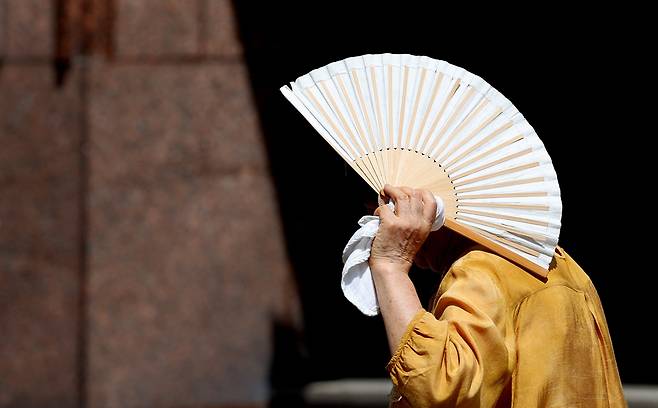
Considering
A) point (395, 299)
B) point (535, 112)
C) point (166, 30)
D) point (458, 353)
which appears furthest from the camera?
point (166, 30)

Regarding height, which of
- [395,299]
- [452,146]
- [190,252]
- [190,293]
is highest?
[452,146]

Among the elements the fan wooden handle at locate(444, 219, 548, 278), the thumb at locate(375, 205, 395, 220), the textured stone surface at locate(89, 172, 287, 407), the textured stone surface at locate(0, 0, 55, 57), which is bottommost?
the textured stone surface at locate(89, 172, 287, 407)

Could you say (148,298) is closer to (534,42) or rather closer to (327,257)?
(327,257)

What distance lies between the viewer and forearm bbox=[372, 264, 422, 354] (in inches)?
94.3

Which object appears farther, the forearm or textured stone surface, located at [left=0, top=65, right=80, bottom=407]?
textured stone surface, located at [left=0, top=65, right=80, bottom=407]

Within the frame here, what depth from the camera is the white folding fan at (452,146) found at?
256 centimetres

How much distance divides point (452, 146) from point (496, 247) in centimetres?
22

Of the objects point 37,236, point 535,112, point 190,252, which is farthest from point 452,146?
point 37,236

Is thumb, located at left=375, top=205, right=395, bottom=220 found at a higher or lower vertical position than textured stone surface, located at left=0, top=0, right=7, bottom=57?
lower

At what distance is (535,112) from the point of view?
18.6 ft

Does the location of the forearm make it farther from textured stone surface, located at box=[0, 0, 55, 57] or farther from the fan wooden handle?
textured stone surface, located at box=[0, 0, 55, 57]

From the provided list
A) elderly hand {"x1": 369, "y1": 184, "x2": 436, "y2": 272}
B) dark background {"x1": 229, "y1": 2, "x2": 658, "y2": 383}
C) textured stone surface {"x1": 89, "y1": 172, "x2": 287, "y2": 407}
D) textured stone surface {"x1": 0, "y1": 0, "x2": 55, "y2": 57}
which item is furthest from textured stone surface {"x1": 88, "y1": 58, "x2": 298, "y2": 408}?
elderly hand {"x1": 369, "y1": 184, "x2": 436, "y2": 272}

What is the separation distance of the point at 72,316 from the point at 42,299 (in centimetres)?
16

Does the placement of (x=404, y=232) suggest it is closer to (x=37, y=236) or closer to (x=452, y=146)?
(x=452, y=146)
